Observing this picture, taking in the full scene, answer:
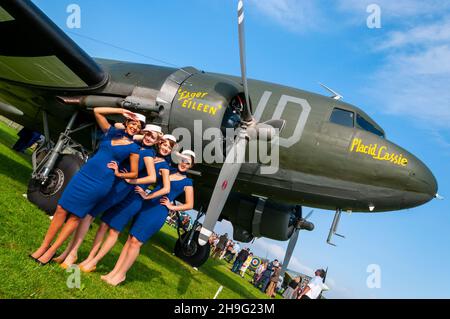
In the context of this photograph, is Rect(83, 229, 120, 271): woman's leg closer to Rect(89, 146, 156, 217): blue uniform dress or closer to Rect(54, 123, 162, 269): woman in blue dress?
Rect(54, 123, 162, 269): woman in blue dress

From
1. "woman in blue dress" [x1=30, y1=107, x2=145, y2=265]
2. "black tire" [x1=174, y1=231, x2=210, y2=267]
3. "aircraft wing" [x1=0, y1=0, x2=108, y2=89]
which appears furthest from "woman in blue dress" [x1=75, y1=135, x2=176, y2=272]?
"black tire" [x1=174, y1=231, x2=210, y2=267]

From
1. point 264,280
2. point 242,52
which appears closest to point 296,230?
point 242,52

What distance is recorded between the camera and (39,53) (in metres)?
8.79

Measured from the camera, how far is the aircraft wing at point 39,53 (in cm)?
798

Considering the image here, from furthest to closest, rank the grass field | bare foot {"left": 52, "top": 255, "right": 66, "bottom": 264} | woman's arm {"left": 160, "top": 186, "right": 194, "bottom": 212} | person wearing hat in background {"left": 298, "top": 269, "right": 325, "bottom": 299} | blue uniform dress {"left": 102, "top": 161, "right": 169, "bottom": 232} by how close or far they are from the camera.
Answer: person wearing hat in background {"left": 298, "top": 269, "right": 325, "bottom": 299}
woman's arm {"left": 160, "top": 186, "right": 194, "bottom": 212}
blue uniform dress {"left": 102, "top": 161, "right": 169, "bottom": 232}
bare foot {"left": 52, "top": 255, "right": 66, "bottom": 264}
the grass field

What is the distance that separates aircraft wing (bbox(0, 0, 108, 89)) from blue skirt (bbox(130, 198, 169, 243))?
446 centimetres

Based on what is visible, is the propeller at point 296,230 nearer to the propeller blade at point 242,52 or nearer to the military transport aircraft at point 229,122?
the military transport aircraft at point 229,122

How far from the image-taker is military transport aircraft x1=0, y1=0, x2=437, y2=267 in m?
8.25

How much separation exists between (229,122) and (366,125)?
3.29 meters

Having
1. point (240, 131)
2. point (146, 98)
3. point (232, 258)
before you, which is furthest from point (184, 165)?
point (232, 258)

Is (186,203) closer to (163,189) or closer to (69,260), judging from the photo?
(163,189)

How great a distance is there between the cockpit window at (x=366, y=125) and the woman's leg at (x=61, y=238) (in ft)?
21.7

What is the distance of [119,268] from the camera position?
6008 millimetres
